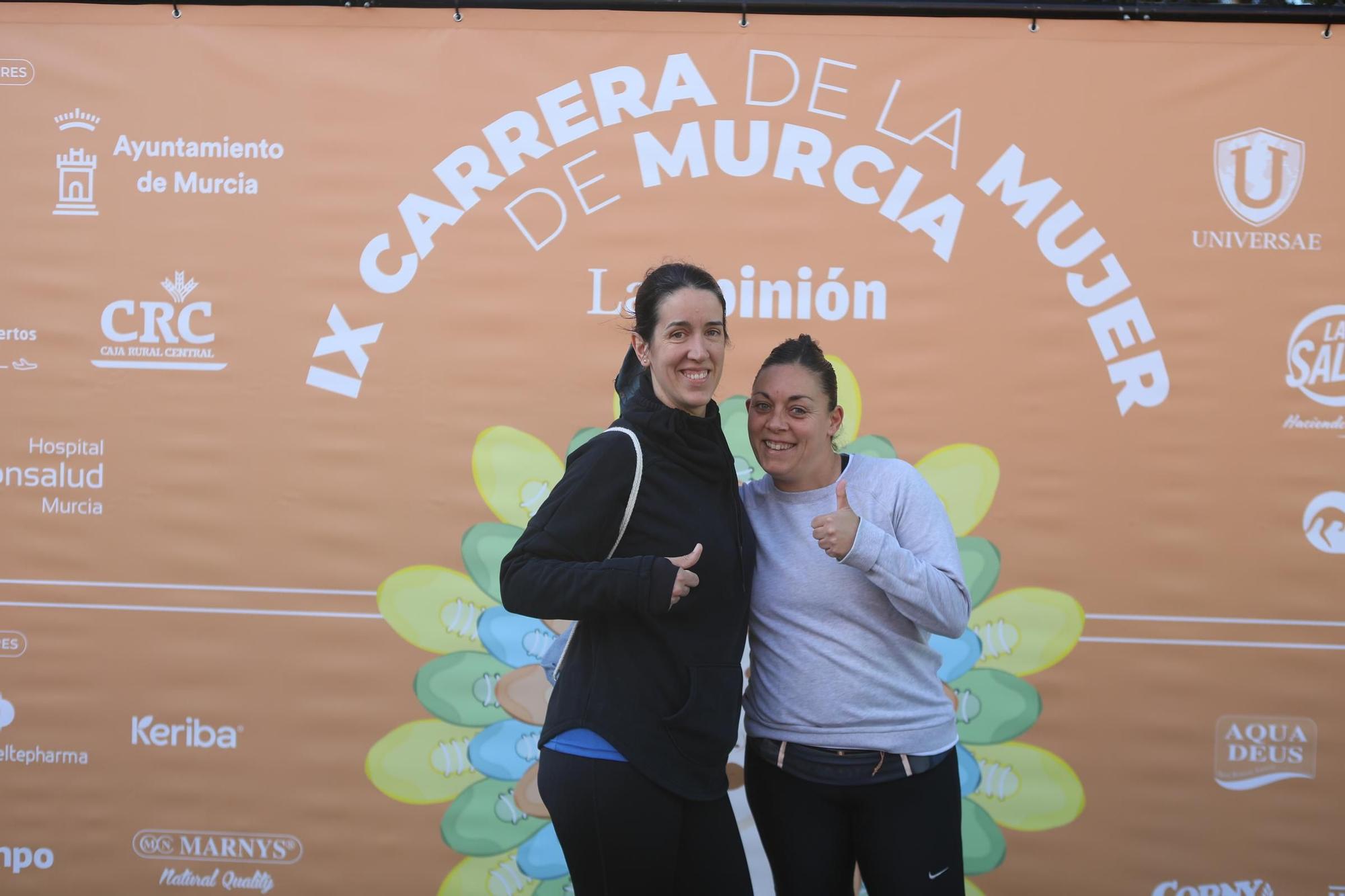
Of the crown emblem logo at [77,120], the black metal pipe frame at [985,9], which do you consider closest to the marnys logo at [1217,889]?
the black metal pipe frame at [985,9]

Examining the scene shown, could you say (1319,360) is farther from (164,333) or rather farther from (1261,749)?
(164,333)

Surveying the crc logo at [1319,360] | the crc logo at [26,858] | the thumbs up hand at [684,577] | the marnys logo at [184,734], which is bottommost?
the crc logo at [26,858]

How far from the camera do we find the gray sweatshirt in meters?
1.80

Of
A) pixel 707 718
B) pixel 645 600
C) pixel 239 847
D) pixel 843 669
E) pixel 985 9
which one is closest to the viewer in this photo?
pixel 645 600

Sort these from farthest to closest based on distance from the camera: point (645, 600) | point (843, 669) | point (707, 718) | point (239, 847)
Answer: point (239, 847) < point (843, 669) < point (707, 718) < point (645, 600)

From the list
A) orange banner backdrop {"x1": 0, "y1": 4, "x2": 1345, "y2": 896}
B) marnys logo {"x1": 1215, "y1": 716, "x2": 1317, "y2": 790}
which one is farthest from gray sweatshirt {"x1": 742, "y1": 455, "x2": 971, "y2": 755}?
marnys logo {"x1": 1215, "y1": 716, "x2": 1317, "y2": 790}

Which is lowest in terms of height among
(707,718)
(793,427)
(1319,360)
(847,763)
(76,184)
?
(847,763)

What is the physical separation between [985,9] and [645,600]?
2.15m

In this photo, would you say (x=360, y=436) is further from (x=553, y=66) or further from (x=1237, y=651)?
(x=1237, y=651)

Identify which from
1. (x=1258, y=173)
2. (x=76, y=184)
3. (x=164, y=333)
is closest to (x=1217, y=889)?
(x=1258, y=173)

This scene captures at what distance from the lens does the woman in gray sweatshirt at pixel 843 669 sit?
1.81 metres

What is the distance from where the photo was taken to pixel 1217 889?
9.39ft

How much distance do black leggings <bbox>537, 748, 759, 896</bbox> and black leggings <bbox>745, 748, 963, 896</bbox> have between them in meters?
0.26

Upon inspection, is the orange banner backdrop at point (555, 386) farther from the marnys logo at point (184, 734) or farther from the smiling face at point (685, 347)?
the smiling face at point (685, 347)
